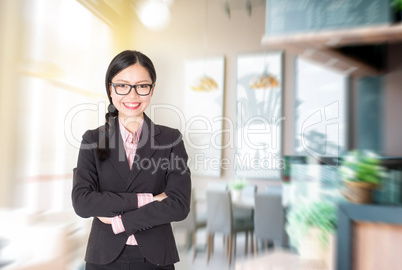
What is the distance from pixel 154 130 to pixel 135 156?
0.14 m

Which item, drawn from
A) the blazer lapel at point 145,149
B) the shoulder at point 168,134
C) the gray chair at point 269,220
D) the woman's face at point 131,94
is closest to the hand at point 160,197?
the blazer lapel at point 145,149

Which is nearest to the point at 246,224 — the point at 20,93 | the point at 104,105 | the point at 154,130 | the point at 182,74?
the point at 154,130

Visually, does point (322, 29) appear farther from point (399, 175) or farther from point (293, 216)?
point (293, 216)

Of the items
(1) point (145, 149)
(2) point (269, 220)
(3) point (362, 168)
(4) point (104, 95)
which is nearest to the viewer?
(1) point (145, 149)

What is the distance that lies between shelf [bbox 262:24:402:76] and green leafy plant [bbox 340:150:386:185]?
1.55 feet

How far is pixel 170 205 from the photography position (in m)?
1.16

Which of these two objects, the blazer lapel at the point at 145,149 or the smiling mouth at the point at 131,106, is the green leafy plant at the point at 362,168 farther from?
the smiling mouth at the point at 131,106

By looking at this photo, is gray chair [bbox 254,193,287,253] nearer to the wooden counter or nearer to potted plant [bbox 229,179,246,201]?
potted plant [bbox 229,179,246,201]

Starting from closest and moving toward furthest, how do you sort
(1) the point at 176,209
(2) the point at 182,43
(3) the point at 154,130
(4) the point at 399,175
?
1. (1) the point at 176,209
2. (3) the point at 154,130
3. (4) the point at 399,175
4. (2) the point at 182,43

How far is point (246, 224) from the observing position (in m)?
1.70

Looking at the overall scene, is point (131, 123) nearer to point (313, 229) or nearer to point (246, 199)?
point (246, 199)

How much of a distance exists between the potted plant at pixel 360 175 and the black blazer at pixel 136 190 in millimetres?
831

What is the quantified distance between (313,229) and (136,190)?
39.4 inches

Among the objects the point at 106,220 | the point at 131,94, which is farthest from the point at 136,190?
the point at 131,94
